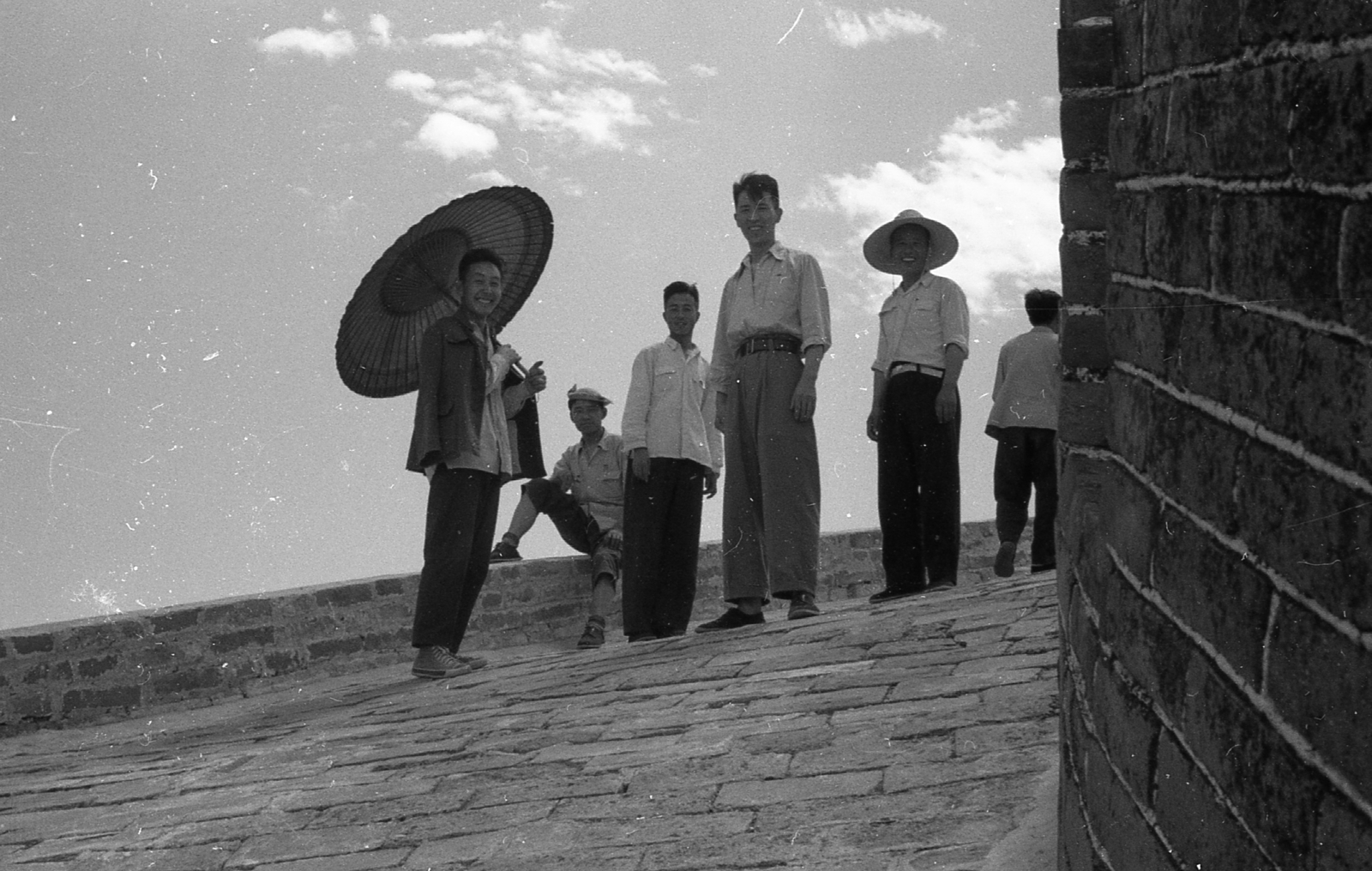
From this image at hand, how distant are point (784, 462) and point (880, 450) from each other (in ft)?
2.24

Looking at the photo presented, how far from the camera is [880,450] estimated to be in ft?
23.5

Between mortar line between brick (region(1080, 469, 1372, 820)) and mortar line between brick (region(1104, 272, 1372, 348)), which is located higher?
mortar line between brick (region(1104, 272, 1372, 348))

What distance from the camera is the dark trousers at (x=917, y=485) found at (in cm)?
704

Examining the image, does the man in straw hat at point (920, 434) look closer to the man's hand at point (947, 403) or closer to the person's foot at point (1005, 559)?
the man's hand at point (947, 403)

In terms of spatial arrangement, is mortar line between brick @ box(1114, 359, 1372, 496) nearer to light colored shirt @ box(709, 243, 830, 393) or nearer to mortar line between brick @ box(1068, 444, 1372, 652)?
mortar line between brick @ box(1068, 444, 1372, 652)

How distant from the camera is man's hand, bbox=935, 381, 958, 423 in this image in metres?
6.97

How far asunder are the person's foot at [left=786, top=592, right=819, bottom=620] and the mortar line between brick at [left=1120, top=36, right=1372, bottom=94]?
5027mm

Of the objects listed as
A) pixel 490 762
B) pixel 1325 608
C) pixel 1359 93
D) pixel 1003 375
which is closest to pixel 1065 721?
pixel 1325 608

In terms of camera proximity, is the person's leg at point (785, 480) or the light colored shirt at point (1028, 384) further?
the light colored shirt at point (1028, 384)

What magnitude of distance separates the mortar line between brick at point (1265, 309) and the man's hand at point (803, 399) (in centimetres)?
466

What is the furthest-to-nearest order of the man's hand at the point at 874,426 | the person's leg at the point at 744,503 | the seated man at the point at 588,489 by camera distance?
the seated man at the point at 588,489 < the man's hand at the point at 874,426 < the person's leg at the point at 744,503

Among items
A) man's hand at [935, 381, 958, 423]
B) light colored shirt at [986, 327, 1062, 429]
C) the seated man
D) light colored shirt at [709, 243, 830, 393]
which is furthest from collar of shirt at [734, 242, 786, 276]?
the seated man

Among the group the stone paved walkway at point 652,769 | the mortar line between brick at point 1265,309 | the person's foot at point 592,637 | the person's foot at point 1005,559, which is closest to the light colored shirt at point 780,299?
the stone paved walkway at point 652,769

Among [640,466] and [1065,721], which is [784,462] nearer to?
[640,466]
